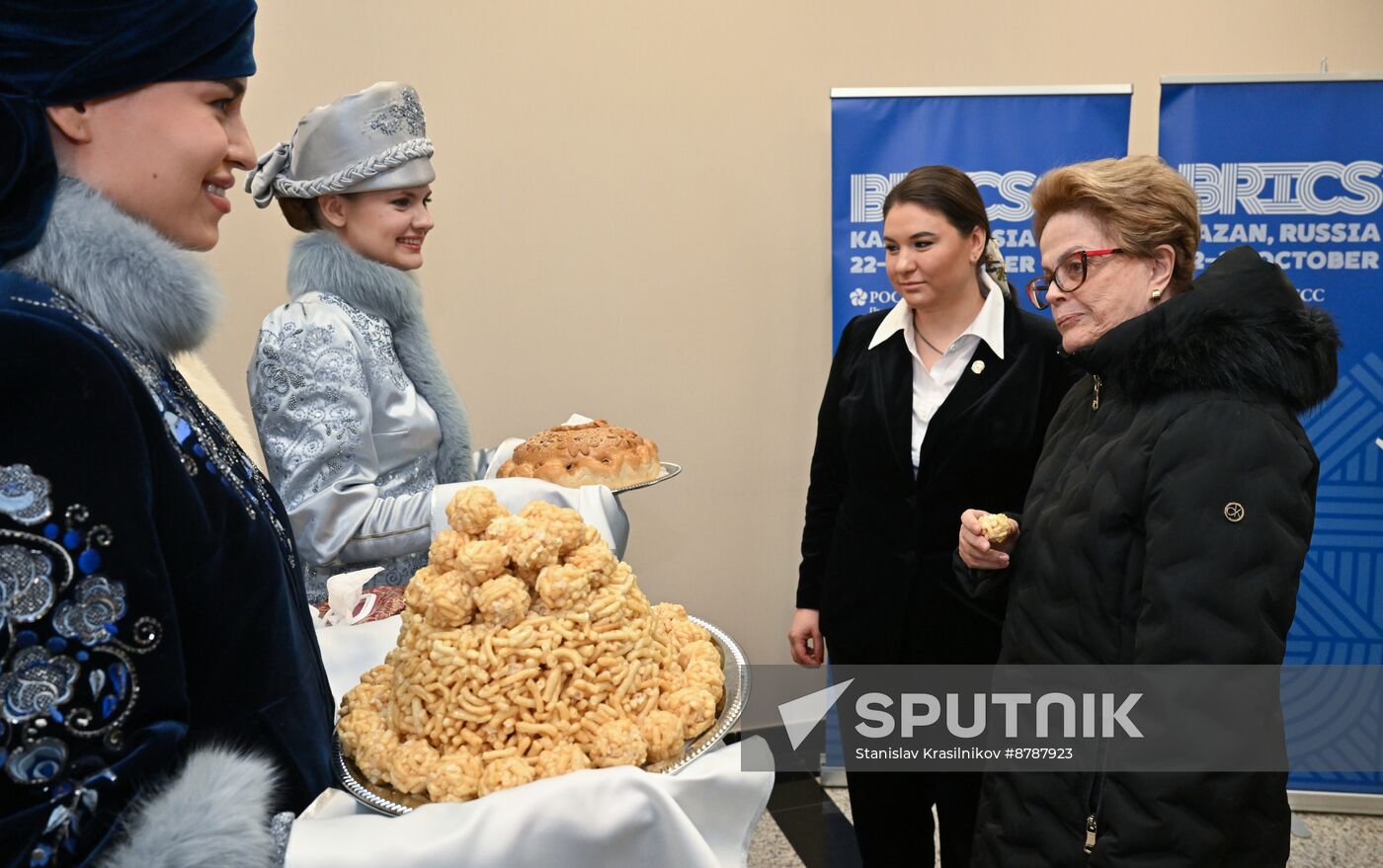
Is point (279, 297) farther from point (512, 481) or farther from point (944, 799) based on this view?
point (944, 799)

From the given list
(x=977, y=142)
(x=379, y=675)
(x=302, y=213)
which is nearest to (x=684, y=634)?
(x=379, y=675)

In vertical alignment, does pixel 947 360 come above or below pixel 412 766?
above

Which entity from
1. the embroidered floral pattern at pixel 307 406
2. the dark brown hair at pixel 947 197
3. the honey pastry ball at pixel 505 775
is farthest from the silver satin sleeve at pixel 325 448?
the dark brown hair at pixel 947 197

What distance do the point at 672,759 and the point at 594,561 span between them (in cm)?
23

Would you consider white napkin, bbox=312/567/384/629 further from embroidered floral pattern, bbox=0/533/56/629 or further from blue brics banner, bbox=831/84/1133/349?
blue brics banner, bbox=831/84/1133/349

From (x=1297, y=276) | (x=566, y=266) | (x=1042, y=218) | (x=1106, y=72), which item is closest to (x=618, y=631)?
(x=1042, y=218)

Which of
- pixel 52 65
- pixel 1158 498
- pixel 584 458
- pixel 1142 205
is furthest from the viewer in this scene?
pixel 584 458

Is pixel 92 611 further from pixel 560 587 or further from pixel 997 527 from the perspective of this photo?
pixel 997 527

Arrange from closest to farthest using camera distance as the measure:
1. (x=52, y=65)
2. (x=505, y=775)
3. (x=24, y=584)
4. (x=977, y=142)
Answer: (x=24, y=584) < (x=52, y=65) < (x=505, y=775) < (x=977, y=142)

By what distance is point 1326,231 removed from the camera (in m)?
3.10

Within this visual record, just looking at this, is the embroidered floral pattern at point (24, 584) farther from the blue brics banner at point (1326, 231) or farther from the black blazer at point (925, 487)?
the blue brics banner at point (1326, 231)

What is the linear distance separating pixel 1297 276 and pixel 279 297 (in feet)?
11.7

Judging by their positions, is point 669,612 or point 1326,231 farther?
point 1326,231

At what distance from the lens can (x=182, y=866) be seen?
0.74m
